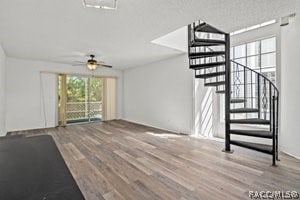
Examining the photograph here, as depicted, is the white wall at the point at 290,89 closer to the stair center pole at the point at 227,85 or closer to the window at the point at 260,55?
the window at the point at 260,55

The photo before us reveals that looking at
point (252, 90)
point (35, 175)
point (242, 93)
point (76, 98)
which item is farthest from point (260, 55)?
point (76, 98)

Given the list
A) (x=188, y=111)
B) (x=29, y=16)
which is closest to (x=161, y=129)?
(x=188, y=111)

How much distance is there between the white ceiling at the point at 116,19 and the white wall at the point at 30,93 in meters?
1.56

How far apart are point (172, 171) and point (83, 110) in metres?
5.98

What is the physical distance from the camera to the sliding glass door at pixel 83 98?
6.82 meters

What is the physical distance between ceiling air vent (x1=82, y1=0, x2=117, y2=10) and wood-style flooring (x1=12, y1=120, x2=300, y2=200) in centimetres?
235

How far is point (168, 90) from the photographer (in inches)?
210

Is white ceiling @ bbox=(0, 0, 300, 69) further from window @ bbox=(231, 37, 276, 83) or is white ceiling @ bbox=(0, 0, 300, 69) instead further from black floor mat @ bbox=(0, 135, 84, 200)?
black floor mat @ bbox=(0, 135, 84, 200)

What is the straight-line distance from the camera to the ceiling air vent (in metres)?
2.09

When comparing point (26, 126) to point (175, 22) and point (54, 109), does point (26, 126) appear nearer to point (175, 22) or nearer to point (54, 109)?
point (54, 109)

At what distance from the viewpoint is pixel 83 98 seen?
714cm

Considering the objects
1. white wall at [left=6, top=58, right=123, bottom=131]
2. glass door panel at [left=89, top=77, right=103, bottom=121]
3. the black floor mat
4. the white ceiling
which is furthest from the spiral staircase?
white wall at [left=6, top=58, right=123, bottom=131]

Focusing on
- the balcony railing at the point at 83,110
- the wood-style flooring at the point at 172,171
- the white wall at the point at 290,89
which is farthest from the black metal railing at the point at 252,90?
the balcony railing at the point at 83,110

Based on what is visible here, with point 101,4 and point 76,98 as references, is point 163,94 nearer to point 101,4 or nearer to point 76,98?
point 101,4
